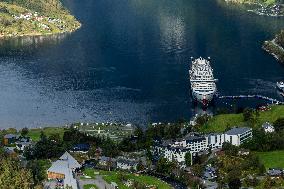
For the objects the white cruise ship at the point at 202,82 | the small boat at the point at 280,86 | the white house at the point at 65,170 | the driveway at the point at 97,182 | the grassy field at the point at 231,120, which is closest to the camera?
the white house at the point at 65,170

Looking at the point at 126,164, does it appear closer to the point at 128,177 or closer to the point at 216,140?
the point at 128,177

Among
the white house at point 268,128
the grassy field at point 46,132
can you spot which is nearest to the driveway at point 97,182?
the grassy field at point 46,132

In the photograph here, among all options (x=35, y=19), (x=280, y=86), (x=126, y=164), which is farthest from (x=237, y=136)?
(x=35, y=19)

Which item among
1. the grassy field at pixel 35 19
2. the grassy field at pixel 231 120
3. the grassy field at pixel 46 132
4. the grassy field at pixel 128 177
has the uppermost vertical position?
the grassy field at pixel 35 19

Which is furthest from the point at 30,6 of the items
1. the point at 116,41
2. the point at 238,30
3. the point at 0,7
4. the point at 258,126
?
the point at 258,126

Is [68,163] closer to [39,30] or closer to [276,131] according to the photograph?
[276,131]

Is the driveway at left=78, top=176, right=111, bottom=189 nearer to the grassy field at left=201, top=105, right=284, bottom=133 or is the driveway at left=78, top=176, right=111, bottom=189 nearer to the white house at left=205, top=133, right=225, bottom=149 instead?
the white house at left=205, top=133, right=225, bottom=149

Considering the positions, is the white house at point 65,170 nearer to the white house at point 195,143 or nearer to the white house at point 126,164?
the white house at point 126,164
